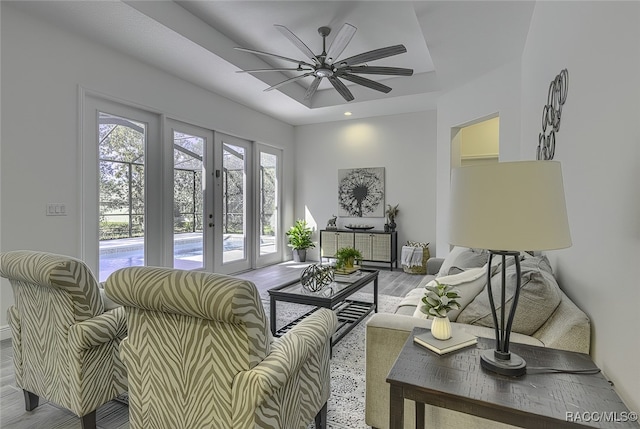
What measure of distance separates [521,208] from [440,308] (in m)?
0.56

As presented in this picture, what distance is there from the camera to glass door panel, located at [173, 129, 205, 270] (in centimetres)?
457

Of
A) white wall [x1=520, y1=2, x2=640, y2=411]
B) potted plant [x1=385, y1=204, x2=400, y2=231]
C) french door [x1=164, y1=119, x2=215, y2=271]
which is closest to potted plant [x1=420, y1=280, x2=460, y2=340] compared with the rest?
white wall [x1=520, y1=2, x2=640, y2=411]

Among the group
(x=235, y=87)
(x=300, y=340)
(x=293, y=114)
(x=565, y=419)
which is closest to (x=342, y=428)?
(x=300, y=340)

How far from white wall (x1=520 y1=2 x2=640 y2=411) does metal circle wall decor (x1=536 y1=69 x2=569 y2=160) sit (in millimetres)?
101

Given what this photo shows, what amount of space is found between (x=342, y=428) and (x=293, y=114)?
5461mm

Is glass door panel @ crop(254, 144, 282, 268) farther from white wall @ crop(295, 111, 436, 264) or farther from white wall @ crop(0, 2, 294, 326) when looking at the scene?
white wall @ crop(0, 2, 294, 326)


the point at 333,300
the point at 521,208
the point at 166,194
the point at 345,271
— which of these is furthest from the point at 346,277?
the point at 166,194

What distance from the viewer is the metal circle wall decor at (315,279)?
288 centimetres

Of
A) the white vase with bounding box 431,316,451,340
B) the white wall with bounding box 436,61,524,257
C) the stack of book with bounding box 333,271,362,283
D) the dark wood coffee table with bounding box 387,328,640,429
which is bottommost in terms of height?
the stack of book with bounding box 333,271,362,283

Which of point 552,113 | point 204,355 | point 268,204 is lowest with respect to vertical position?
point 204,355

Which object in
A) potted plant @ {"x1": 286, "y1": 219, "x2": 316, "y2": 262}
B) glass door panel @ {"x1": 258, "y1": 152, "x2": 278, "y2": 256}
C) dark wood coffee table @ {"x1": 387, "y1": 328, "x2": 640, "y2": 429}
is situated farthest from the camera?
potted plant @ {"x1": 286, "y1": 219, "x2": 316, "y2": 262}

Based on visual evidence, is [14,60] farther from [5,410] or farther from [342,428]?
[342,428]

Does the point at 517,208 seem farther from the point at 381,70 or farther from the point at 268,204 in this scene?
the point at 268,204

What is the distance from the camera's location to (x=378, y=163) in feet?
21.3
